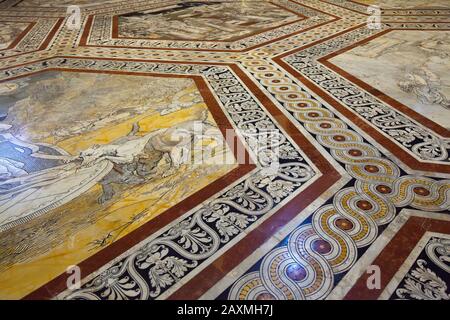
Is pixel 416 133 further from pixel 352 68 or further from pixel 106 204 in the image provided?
pixel 106 204

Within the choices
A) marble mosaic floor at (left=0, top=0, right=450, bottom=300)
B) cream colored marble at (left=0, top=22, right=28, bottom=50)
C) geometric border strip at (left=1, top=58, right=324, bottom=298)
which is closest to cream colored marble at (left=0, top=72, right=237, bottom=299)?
marble mosaic floor at (left=0, top=0, right=450, bottom=300)

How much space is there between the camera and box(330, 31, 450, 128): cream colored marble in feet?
6.70

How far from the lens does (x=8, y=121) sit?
1917 millimetres

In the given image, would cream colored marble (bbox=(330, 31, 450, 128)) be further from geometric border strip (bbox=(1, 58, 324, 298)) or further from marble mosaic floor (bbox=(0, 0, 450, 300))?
geometric border strip (bbox=(1, 58, 324, 298))

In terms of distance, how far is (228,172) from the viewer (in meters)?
1.47

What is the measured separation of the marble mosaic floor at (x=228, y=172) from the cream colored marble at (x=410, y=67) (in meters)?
0.02

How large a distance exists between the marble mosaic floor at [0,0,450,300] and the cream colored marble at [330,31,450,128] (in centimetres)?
2

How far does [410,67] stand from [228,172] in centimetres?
196

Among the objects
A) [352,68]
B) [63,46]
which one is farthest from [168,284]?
[63,46]

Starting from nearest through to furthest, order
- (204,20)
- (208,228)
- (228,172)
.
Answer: (208,228), (228,172), (204,20)

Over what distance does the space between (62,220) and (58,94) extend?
133 cm

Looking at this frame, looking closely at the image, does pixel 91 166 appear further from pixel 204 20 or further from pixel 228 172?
pixel 204 20

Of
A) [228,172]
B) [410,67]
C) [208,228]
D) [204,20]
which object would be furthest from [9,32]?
[410,67]

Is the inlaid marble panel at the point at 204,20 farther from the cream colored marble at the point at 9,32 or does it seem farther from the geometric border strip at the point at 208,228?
the geometric border strip at the point at 208,228
